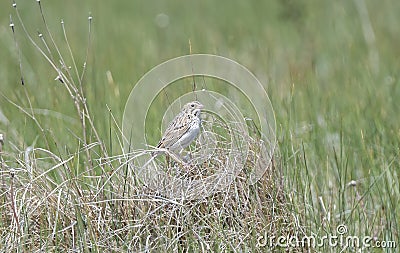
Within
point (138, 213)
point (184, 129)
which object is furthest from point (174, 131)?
point (138, 213)

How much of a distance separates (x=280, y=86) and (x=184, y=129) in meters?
2.89

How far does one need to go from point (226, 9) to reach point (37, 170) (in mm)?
6341

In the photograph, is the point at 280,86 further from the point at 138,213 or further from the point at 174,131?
the point at 174,131

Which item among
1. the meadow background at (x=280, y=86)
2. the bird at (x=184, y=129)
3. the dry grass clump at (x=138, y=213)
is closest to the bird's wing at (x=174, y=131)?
the bird at (x=184, y=129)

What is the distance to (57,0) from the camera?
32.9 feet

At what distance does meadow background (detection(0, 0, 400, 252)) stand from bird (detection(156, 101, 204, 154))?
0.43 metres

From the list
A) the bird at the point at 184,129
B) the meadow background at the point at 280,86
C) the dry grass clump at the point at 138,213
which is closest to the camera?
the bird at the point at 184,129

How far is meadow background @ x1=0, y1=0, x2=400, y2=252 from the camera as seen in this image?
3.08 m

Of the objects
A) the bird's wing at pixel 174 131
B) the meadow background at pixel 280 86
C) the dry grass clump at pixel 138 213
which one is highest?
the meadow background at pixel 280 86

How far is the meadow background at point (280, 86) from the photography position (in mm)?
3082

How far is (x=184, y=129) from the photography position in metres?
2.44

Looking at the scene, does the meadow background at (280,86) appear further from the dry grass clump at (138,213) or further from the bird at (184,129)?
the bird at (184,129)

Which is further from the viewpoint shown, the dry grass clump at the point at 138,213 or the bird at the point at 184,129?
the dry grass clump at the point at 138,213

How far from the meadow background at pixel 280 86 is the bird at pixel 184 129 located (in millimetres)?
430
